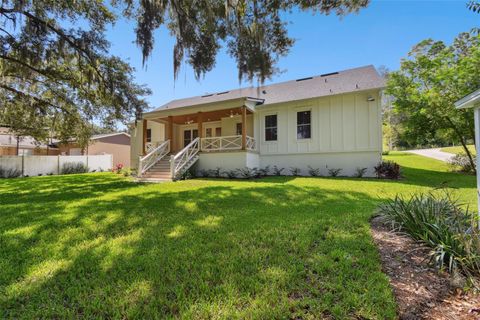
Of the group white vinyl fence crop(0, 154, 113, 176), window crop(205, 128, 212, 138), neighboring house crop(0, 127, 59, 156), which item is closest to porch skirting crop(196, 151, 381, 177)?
window crop(205, 128, 212, 138)

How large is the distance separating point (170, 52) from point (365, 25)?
7239mm

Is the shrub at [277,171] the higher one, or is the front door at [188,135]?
the front door at [188,135]

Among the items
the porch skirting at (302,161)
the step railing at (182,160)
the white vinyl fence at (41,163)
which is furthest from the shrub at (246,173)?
the white vinyl fence at (41,163)

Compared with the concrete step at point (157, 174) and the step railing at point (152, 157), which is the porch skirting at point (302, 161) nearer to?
the concrete step at point (157, 174)

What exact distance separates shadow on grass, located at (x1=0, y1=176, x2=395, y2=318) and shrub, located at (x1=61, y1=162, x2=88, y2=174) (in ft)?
53.9

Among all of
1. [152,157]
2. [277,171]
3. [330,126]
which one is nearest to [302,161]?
[277,171]

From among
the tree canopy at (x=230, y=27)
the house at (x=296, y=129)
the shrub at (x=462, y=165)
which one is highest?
the tree canopy at (x=230, y=27)

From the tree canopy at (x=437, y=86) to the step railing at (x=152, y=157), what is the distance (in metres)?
14.5

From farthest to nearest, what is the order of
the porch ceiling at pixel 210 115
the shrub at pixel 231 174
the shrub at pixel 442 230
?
the porch ceiling at pixel 210 115 < the shrub at pixel 231 174 < the shrub at pixel 442 230

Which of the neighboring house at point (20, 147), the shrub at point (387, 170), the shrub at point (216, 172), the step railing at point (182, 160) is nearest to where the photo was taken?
the shrub at point (387, 170)

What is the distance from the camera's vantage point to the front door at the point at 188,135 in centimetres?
1716

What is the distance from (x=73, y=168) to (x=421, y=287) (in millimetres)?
23048

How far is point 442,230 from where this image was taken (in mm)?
3148

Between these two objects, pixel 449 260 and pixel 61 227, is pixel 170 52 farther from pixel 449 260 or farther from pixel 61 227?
pixel 449 260
